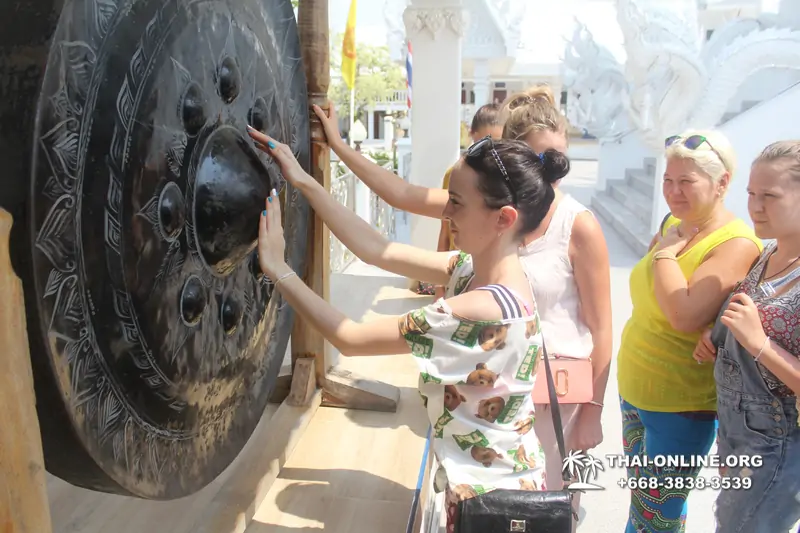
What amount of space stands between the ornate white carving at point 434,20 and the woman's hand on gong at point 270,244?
4.43 m

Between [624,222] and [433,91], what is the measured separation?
535cm

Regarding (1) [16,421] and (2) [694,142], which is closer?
(1) [16,421]

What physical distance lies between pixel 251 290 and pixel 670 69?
8.34 metres

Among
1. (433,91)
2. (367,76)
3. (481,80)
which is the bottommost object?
(433,91)

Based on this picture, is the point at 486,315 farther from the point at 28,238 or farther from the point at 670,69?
the point at 670,69

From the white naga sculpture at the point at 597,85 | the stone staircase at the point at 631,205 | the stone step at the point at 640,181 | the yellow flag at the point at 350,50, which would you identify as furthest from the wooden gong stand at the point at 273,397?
the white naga sculpture at the point at 597,85

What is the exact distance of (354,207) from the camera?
678 centimetres

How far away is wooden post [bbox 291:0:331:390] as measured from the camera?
6.72 ft

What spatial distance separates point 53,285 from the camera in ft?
2.72

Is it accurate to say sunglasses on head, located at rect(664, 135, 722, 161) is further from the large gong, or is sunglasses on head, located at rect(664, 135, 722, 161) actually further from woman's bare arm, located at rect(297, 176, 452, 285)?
the large gong

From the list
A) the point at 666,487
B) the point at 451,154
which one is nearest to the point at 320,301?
the point at 666,487

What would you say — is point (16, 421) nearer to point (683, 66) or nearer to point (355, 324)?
point (355, 324)

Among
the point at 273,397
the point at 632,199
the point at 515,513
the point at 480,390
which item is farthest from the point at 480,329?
the point at 632,199

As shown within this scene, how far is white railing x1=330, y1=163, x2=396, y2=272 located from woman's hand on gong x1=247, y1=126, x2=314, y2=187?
12.7 feet
